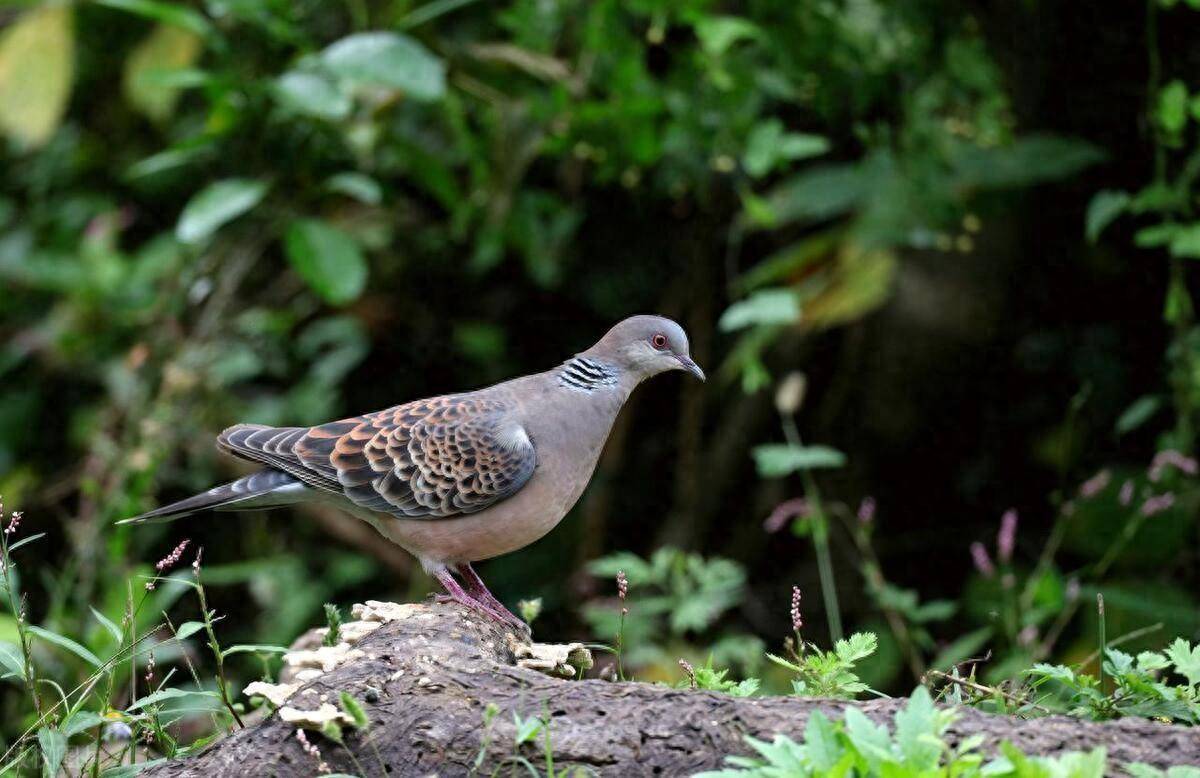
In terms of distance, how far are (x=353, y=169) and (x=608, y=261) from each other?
1372 millimetres

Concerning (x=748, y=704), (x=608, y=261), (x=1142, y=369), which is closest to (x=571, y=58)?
(x=608, y=261)

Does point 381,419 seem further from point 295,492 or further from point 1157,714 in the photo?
point 1157,714

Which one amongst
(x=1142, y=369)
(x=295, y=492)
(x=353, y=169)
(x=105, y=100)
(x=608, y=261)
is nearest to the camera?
(x=295, y=492)

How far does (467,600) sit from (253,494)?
0.79 m

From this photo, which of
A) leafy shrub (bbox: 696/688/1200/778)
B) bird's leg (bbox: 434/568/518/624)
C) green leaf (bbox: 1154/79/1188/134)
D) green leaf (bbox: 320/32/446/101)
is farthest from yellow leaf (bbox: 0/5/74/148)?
leafy shrub (bbox: 696/688/1200/778)

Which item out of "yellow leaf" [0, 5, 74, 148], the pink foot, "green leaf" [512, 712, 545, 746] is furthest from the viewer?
"yellow leaf" [0, 5, 74, 148]

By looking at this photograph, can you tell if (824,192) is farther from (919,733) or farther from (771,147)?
(919,733)

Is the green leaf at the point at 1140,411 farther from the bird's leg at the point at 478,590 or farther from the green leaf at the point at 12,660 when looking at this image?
the green leaf at the point at 12,660

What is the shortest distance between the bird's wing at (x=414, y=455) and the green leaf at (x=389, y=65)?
5.60 feet

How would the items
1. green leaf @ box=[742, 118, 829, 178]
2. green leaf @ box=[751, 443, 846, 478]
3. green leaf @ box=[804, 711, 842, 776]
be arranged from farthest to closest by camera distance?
green leaf @ box=[742, 118, 829, 178] < green leaf @ box=[751, 443, 846, 478] < green leaf @ box=[804, 711, 842, 776]

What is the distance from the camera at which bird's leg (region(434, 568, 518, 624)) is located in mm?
3711

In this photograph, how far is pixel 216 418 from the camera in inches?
260

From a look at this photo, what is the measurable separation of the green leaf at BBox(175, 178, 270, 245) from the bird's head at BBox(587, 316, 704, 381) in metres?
2.00

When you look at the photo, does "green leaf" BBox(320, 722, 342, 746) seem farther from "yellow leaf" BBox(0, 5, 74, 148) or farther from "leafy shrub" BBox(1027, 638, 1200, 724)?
"yellow leaf" BBox(0, 5, 74, 148)
